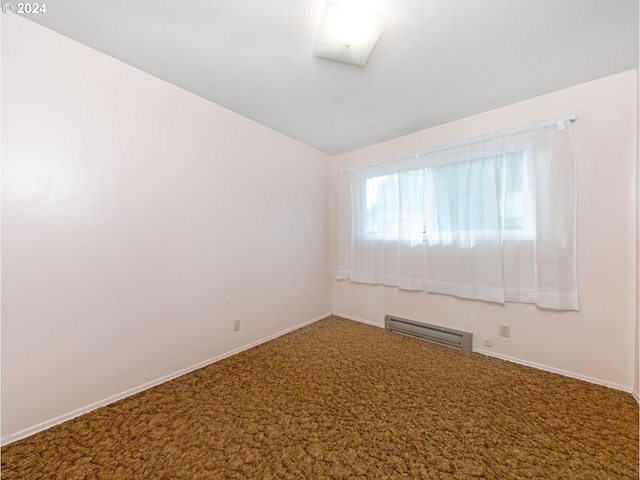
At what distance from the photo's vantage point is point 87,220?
1632 millimetres

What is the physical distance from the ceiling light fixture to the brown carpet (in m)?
2.41

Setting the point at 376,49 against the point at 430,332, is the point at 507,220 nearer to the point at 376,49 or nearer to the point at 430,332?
the point at 430,332

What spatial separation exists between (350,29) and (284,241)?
82.0 inches

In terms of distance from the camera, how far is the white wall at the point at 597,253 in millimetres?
1853

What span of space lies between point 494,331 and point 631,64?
7.70ft

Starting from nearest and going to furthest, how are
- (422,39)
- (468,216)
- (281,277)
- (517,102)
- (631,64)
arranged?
(422,39) → (631,64) → (517,102) → (468,216) → (281,277)

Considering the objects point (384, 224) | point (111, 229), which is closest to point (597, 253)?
point (384, 224)

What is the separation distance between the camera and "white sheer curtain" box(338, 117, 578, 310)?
208 centimetres

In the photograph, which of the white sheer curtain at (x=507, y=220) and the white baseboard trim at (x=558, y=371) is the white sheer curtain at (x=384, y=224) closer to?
the white sheer curtain at (x=507, y=220)

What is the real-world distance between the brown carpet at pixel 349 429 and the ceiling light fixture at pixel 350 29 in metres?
2.41

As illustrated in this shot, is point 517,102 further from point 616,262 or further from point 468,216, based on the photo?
point 616,262

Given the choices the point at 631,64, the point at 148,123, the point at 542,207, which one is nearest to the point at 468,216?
the point at 542,207

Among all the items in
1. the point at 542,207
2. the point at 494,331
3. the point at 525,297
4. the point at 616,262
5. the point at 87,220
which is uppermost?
the point at 542,207

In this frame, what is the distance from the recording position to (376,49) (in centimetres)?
167
